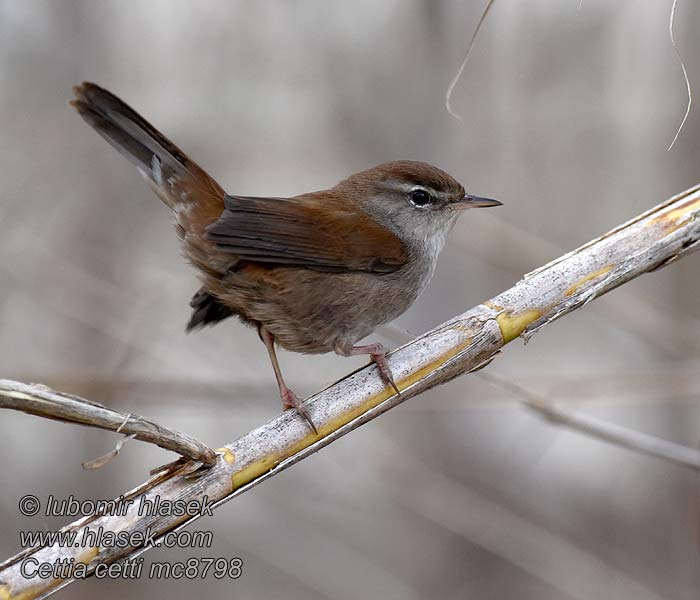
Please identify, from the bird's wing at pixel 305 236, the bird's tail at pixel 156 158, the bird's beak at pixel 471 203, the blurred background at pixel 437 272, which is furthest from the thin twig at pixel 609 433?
the bird's tail at pixel 156 158

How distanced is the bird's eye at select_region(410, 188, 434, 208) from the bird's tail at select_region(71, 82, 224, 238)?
0.98 meters

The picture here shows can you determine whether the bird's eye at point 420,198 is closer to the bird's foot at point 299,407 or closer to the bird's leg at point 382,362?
the bird's leg at point 382,362

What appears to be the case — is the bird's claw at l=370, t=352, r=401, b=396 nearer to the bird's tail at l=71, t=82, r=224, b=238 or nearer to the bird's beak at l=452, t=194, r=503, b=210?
the bird's tail at l=71, t=82, r=224, b=238

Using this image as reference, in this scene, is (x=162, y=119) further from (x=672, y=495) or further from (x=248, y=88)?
(x=672, y=495)

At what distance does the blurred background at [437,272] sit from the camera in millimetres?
4941

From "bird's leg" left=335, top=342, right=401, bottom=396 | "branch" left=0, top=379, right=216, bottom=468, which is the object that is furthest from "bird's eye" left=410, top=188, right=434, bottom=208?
"branch" left=0, top=379, right=216, bottom=468

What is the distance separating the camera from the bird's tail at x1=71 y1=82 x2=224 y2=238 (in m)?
3.15

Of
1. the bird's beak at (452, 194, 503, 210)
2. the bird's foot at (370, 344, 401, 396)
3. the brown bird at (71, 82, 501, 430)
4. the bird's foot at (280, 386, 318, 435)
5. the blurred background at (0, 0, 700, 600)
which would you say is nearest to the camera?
the bird's foot at (280, 386, 318, 435)

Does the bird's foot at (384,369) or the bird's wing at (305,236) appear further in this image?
the bird's wing at (305,236)

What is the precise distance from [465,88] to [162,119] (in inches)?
84.7

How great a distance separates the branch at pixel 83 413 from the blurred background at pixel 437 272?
229 centimetres

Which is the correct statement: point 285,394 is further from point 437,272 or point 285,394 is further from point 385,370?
point 437,272

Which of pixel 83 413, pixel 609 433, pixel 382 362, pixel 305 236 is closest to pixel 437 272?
pixel 305 236

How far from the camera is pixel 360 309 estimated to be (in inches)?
138
